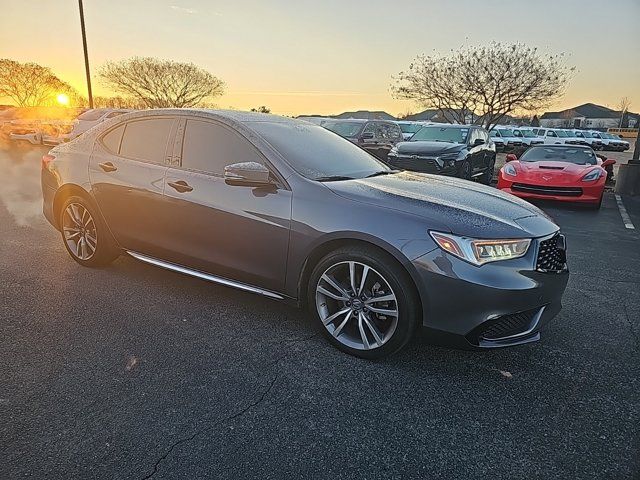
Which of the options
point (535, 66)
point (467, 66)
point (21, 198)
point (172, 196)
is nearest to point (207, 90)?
point (467, 66)

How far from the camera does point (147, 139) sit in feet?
12.8

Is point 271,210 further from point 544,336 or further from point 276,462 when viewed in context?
point 544,336

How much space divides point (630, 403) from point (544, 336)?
82cm

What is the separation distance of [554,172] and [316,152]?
6758 mm

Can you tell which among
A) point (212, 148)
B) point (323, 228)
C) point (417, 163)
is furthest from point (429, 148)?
point (323, 228)

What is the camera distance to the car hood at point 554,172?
8539 mm

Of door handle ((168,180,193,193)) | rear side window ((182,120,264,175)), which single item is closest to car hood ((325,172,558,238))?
rear side window ((182,120,264,175))

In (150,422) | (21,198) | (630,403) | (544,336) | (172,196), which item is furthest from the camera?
(21,198)

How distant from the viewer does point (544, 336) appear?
132 inches

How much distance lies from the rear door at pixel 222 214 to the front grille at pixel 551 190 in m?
7.16

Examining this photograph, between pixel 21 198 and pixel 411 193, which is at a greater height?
pixel 411 193

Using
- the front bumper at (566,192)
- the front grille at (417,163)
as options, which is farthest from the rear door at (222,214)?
the front grille at (417,163)

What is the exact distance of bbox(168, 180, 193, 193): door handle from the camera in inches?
138

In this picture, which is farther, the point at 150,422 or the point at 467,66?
the point at 467,66
